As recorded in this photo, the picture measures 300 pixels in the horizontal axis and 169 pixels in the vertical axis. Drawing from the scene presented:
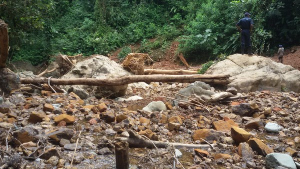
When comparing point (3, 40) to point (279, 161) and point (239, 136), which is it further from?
point (279, 161)

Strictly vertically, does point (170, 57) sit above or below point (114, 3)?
below

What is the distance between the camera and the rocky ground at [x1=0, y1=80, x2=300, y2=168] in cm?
277

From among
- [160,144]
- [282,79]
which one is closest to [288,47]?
[282,79]

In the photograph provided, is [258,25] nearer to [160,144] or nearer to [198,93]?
[198,93]

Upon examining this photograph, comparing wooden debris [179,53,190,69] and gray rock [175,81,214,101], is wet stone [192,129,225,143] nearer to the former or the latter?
gray rock [175,81,214,101]

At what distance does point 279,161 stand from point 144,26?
620 inches

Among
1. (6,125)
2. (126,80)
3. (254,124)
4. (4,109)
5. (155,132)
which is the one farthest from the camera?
(126,80)

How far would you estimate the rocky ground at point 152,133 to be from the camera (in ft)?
9.09

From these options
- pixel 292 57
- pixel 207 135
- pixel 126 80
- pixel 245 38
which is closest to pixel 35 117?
pixel 207 135

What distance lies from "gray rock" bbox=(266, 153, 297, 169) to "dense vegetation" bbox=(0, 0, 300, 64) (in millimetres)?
6920

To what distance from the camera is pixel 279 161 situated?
2.77 metres

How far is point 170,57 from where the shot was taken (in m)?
14.9

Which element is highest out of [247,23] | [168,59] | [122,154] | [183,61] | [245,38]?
[247,23]

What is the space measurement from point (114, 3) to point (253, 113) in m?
15.9
